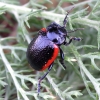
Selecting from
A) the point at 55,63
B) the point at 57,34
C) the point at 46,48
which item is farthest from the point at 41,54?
the point at 55,63

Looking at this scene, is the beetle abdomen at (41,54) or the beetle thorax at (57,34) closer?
the beetle abdomen at (41,54)

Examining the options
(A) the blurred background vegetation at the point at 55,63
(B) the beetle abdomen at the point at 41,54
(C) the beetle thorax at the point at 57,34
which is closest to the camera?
(A) the blurred background vegetation at the point at 55,63

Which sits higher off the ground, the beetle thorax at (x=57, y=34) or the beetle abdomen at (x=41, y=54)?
the beetle thorax at (x=57, y=34)

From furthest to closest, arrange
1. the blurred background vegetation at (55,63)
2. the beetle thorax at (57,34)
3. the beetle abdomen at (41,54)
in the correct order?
the beetle thorax at (57,34), the beetle abdomen at (41,54), the blurred background vegetation at (55,63)

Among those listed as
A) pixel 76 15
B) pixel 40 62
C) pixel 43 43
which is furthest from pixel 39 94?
pixel 76 15

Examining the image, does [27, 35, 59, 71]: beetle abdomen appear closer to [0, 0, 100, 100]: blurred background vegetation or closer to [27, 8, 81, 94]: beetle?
[27, 8, 81, 94]: beetle

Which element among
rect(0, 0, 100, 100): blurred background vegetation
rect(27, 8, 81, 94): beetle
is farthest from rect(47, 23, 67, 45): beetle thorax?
rect(0, 0, 100, 100): blurred background vegetation

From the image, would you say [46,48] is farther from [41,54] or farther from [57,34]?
[57,34]

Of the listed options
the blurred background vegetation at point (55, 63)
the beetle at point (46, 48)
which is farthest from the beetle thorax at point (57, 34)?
the blurred background vegetation at point (55, 63)

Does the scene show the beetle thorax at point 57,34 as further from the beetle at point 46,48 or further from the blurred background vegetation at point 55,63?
the blurred background vegetation at point 55,63
